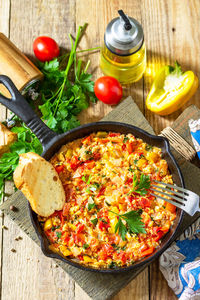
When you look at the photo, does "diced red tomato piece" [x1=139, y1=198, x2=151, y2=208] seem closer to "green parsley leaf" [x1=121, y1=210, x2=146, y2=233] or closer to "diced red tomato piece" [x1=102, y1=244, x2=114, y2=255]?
"green parsley leaf" [x1=121, y1=210, x2=146, y2=233]

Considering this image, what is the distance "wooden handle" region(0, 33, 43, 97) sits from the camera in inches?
189

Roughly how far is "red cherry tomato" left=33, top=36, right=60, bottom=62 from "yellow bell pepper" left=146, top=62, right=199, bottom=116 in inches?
52.1

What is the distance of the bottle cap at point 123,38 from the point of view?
4.52 metres

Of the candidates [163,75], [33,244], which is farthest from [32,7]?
[33,244]

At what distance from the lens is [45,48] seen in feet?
16.3

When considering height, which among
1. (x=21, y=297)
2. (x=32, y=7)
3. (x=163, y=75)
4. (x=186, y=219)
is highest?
(x=32, y=7)

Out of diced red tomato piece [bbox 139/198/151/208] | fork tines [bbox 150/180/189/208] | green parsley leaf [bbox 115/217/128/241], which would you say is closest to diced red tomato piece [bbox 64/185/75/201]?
green parsley leaf [bbox 115/217/128/241]

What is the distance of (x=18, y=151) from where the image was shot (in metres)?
4.65

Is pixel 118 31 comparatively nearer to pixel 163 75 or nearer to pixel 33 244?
pixel 163 75

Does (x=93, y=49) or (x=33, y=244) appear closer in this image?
(x=33, y=244)

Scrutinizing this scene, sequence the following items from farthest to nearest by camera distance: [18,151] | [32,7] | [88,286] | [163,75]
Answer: [32,7] < [163,75] < [18,151] < [88,286]

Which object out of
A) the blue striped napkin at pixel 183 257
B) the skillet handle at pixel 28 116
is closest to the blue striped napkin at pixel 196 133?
the blue striped napkin at pixel 183 257

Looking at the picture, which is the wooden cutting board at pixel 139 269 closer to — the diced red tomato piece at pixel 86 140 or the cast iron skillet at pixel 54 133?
the cast iron skillet at pixel 54 133

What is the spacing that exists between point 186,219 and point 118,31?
225 cm
